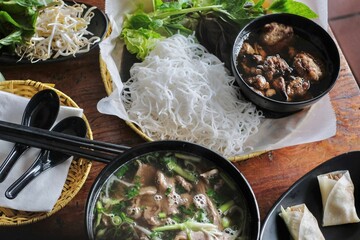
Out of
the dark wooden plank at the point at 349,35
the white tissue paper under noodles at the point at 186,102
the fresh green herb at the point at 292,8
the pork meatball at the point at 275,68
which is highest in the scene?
the fresh green herb at the point at 292,8

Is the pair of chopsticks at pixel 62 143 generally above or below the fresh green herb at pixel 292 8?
below

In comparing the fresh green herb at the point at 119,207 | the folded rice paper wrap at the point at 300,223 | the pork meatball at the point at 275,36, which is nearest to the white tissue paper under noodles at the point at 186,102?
the pork meatball at the point at 275,36

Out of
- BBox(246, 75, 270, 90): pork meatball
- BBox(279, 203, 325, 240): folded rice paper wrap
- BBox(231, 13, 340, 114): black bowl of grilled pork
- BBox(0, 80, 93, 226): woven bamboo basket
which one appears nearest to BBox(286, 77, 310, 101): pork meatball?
BBox(231, 13, 340, 114): black bowl of grilled pork

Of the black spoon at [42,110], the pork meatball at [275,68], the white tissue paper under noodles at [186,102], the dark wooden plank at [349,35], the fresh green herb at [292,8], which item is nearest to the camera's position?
the black spoon at [42,110]

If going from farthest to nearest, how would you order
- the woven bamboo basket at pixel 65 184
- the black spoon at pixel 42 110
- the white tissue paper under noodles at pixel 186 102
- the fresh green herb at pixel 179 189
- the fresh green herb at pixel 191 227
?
the white tissue paper under noodles at pixel 186 102
the black spoon at pixel 42 110
the woven bamboo basket at pixel 65 184
the fresh green herb at pixel 179 189
the fresh green herb at pixel 191 227

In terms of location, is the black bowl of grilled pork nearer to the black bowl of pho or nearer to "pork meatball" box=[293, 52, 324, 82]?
"pork meatball" box=[293, 52, 324, 82]

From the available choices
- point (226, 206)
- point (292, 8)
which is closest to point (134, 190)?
point (226, 206)

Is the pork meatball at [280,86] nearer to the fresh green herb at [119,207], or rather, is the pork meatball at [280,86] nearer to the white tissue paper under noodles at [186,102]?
the white tissue paper under noodles at [186,102]

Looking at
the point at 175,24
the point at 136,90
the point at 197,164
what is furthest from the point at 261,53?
the point at 197,164
